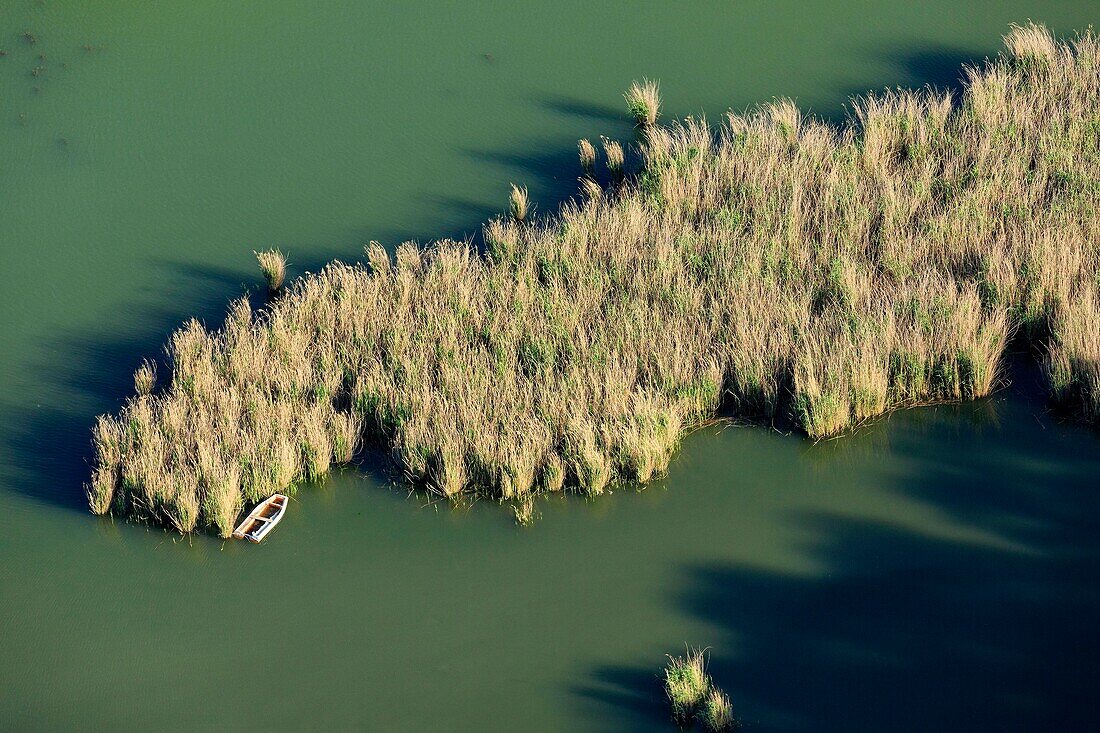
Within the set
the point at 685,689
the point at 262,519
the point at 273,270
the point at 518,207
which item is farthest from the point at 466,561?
the point at 518,207

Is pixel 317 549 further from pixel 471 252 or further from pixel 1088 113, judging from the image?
pixel 1088 113

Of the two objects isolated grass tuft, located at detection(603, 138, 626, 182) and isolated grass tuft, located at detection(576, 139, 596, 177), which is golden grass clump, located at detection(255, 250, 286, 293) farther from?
isolated grass tuft, located at detection(603, 138, 626, 182)

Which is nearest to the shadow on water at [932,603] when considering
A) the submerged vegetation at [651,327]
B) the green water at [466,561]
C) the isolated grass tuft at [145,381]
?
the green water at [466,561]

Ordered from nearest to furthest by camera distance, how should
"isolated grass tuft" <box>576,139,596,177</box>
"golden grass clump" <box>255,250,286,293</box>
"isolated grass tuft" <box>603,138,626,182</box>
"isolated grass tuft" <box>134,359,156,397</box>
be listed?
"isolated grass tuft" <box>134,359,156,397</box>, "golden grass clump" <box>255,250,286,293</box>, "isolated grass tuft" <box>603,138,626,182</box>, "isolated grass tuft" <box>576,139,596,177</box>

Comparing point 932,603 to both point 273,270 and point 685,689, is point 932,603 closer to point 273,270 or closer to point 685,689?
point 685,689

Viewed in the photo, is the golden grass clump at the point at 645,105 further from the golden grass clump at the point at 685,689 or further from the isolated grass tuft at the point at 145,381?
the golden grass clump at the point at 685,689

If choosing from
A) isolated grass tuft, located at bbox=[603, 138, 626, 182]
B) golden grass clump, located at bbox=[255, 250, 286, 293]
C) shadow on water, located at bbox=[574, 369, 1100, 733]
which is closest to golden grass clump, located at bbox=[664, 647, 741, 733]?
shadow on water, located at bbox=[574, 369, 1100, 733]

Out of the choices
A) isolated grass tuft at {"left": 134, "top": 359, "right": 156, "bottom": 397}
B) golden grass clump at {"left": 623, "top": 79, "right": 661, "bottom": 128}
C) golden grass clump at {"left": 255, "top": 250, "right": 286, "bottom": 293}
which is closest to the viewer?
isolated grass tuft at {"left": 134, "top": 359, "right": 156, "bottom": 397}
